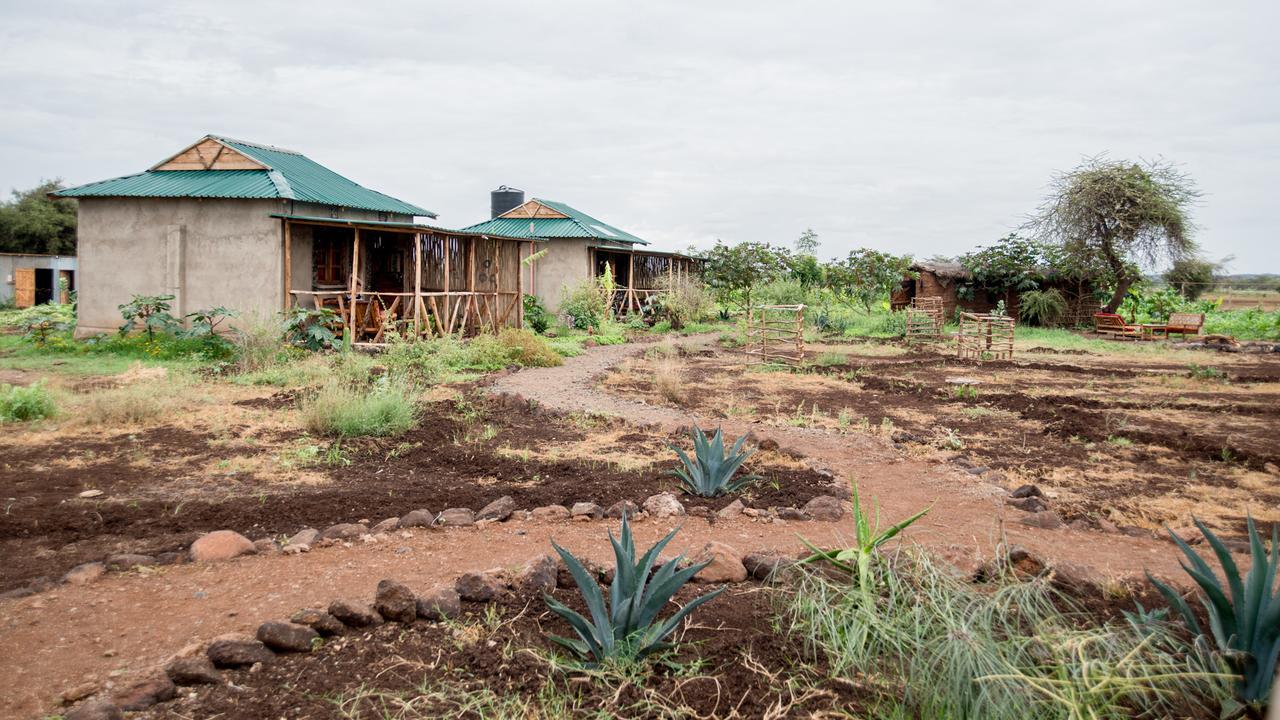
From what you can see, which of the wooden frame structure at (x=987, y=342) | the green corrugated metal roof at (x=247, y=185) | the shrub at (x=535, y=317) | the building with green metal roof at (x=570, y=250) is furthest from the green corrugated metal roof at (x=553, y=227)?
the wooden frame structure at (x=987, y=342)

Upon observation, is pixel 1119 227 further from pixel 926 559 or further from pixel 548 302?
pixel 926 559

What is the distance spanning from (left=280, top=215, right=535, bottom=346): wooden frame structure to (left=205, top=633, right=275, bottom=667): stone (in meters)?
11.4

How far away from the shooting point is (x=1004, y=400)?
11.0 m

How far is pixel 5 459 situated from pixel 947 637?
756 cm

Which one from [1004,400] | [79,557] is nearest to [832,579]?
[79,557]

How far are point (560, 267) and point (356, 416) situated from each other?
1799cm

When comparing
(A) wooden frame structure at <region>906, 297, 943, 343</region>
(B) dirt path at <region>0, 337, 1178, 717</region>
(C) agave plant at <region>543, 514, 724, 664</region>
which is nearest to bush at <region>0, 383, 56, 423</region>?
(B) dirt path at <region>0, 337, 1178, 717</region>

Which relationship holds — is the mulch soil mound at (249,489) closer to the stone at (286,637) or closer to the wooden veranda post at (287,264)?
the stone at (286,637)

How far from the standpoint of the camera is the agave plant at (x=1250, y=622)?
2496 mm

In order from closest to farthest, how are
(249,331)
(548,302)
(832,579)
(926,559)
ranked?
(926,559), (832,579), (249,331), (548,302)

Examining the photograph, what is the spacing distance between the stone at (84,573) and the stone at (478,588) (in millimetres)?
2046

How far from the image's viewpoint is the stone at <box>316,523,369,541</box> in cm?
471

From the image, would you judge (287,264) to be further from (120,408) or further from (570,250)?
(570,250)

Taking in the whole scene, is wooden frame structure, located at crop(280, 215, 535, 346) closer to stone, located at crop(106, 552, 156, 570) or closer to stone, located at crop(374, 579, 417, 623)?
stone, located at crop(106, 552, 156, 570)
